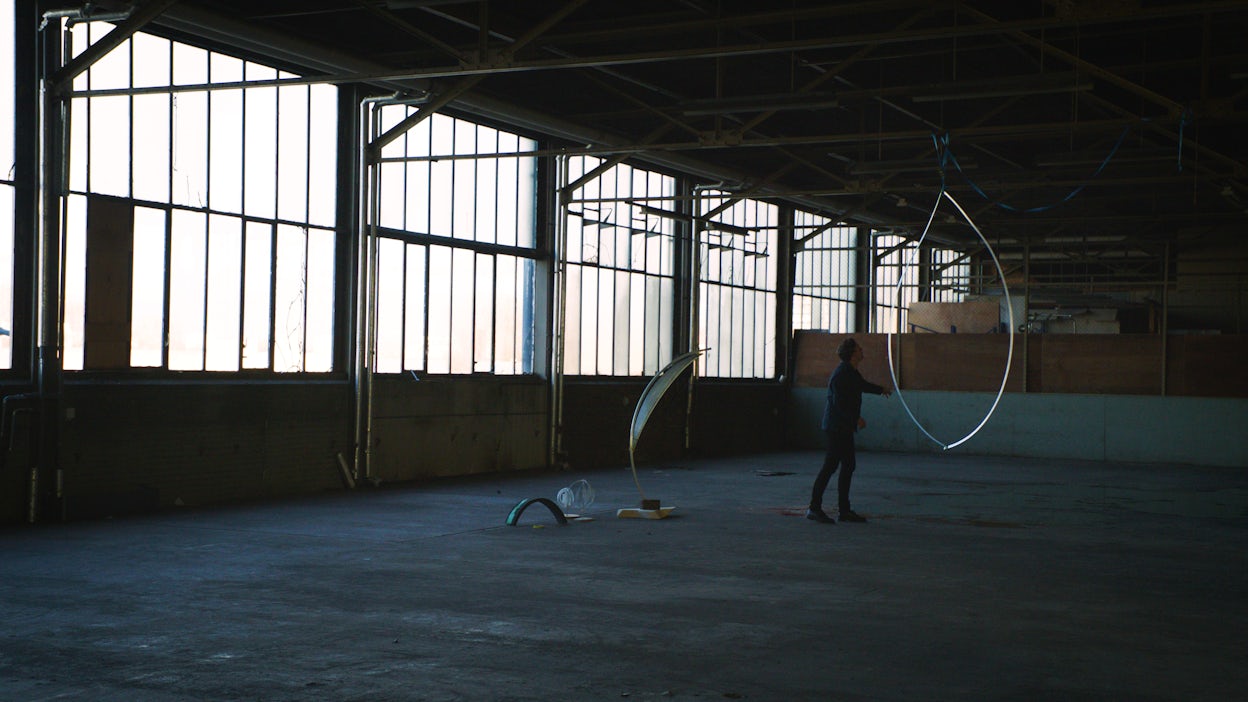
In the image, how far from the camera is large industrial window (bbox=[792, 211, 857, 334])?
29422mm

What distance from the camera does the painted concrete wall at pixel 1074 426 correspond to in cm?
2361

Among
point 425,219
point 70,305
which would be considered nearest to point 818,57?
point 425,219

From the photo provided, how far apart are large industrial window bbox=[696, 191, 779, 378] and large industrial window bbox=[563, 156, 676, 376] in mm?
1059

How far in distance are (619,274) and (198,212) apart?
9.39 metres

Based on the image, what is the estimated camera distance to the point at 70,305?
1292 cm

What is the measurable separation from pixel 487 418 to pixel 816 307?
43.9ft

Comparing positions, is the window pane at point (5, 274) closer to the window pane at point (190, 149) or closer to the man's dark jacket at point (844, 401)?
the window pane at point (190, 149)

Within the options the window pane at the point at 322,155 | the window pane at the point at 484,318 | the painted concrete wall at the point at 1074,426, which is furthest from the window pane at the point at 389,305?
the painted concrete wall at the point at 1074,426

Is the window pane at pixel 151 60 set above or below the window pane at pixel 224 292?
above

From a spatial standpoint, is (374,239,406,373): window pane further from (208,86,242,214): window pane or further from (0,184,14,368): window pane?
(0,184,14,368): window pane

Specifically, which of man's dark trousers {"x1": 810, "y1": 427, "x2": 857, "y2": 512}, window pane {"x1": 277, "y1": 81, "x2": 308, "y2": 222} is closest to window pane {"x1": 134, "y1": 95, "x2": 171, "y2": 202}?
window pane {"x1": 277, "y1": 81, "x2": 308, "y2": 222}

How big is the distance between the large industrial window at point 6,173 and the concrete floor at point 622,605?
2013 mm

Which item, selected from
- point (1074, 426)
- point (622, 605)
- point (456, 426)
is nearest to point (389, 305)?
point (456, 426)

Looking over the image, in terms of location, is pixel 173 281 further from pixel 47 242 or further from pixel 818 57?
pixel 818 57
